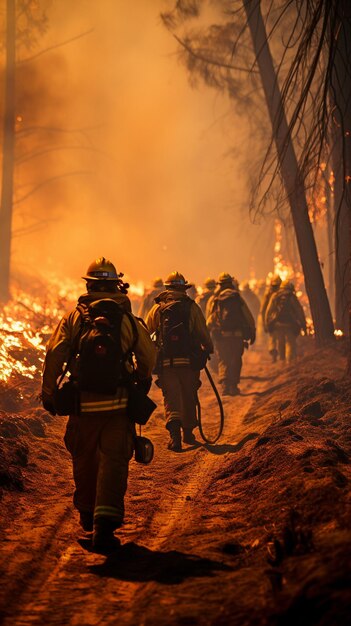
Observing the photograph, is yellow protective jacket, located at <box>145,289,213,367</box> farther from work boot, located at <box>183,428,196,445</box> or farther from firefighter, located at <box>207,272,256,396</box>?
firefighter, located at <box>207,272,256,396</box>

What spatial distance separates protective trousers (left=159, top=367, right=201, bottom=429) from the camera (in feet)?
31.8

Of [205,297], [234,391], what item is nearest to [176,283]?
[234,391]

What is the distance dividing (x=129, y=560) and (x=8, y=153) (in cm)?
2040

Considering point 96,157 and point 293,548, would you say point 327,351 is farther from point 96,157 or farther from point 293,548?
point 96,157

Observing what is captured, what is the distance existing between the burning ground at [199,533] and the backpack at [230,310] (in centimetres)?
404

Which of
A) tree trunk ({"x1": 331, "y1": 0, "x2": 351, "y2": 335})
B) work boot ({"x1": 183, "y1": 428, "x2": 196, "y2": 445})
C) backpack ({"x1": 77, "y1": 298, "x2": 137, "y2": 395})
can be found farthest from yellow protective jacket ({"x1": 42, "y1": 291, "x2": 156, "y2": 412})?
work boot ({"x1": 183, "y1": 428, "x2": 196, "y2": 445})

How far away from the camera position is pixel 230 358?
1476 cm

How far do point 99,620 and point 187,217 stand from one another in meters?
68.2

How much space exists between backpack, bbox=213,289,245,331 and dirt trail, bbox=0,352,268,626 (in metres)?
6.36

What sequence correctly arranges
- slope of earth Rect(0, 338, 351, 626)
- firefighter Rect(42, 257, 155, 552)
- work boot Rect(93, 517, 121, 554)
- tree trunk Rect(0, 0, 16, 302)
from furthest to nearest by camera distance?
tree trunk Rect(0, 0, 16, 302) < firefighter Rect(42, 257, 155, 552) < work boot Rect(93, 517, 121, 554) < slope of earth Rect(0, 338, 351, 626)

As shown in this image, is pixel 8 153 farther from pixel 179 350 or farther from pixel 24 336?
pixel 179 350

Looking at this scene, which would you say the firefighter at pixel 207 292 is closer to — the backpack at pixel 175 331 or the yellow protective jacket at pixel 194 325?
the yellow protective jacket at pixel 194 325

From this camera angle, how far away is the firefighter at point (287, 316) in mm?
17766

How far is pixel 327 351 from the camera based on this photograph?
16109mm
